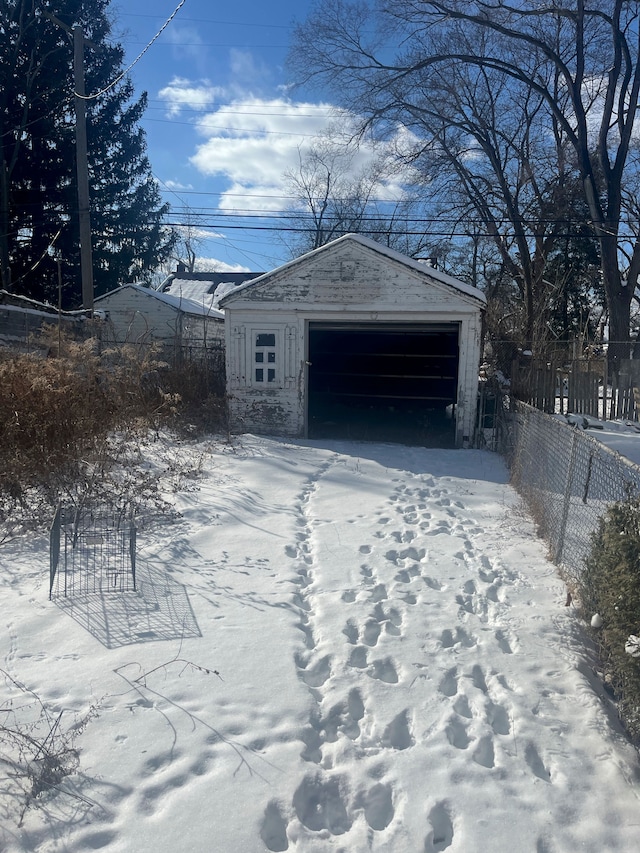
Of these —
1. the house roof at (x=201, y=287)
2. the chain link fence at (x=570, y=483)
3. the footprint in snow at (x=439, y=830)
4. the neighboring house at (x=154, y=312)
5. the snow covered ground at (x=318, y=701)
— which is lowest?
the footprint in snow at (x=439, y=830)

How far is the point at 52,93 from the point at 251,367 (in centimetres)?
1909

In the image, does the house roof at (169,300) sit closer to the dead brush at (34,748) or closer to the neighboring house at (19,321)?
the neighboring house at (19,321)

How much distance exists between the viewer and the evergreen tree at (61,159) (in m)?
23.1

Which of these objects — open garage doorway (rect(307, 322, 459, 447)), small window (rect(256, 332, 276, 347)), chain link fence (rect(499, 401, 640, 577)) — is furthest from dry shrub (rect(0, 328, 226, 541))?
open garage doorway (rect(307, 322, 459, 447))

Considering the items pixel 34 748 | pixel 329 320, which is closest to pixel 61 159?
pixel 329 320

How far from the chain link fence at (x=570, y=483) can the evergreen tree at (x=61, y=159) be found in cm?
2088

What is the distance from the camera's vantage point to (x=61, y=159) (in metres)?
24.5

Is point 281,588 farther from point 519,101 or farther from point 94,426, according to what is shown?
point 519,101

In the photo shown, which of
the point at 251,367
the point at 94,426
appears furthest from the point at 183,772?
the point at 251,367

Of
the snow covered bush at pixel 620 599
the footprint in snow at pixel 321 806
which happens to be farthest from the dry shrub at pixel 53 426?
the snow covered bush at pixel 620 599

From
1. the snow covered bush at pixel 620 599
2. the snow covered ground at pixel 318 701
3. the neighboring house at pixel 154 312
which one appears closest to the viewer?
the snow covered ground at pixel 318 701

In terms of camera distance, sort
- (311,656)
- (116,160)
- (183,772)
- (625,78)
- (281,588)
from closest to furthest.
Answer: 1. (183,772)
2. (311,656)
3. (281,588)
4. (625,78)
5. (116,160)

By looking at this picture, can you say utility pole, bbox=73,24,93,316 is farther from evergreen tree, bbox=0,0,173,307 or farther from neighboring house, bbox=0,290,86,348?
evergreen tree, bbox=0,0,173,307

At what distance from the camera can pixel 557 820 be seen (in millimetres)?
2480
